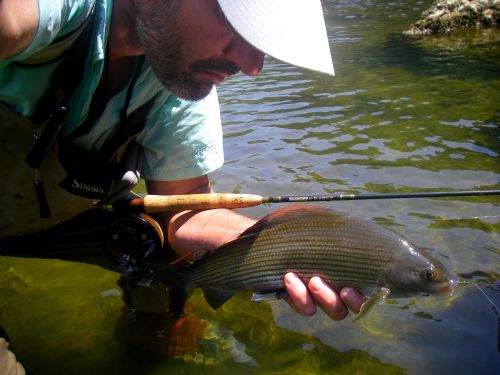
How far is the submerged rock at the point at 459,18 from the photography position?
1266 centimetres

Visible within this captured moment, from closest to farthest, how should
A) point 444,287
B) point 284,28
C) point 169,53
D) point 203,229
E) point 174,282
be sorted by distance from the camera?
point 284,28, point 444,287, point 169,53, point 174,282, point 203,229

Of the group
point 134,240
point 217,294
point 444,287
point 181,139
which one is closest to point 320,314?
point 217,294

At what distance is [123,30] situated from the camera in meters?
2.61

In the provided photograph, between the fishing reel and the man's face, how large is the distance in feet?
2.91

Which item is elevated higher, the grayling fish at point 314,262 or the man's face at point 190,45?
the man's face at point 190,45

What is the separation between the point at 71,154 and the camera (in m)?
2.92

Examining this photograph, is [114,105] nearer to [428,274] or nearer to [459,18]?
[428,274]

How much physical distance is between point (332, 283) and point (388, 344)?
0.78 meters

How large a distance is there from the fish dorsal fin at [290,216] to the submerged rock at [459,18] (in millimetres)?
11221

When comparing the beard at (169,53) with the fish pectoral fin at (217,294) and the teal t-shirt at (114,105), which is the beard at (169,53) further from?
the fish pectoral fin at (217,294)

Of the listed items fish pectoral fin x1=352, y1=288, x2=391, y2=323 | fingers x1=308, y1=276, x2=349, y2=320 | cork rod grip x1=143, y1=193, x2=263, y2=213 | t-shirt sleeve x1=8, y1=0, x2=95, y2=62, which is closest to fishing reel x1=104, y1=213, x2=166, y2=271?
cork rod grip x1=143, y1=193, x2=263, y2=213

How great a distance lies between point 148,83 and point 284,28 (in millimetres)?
1038

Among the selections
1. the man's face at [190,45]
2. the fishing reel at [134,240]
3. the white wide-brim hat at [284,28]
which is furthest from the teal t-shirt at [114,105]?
the white wide-brim hat at [284,28]

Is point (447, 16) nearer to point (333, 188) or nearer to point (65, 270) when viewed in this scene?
point (333, 188)
